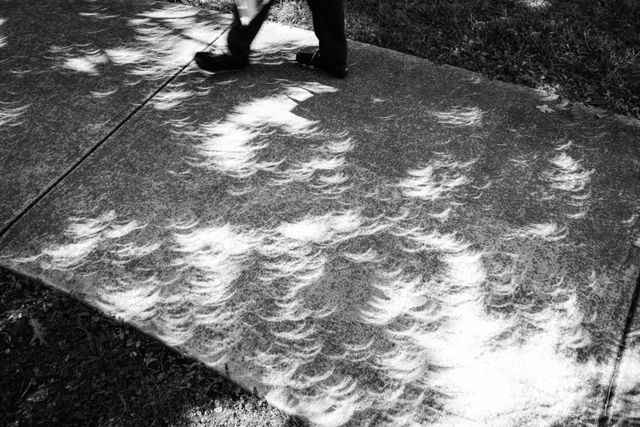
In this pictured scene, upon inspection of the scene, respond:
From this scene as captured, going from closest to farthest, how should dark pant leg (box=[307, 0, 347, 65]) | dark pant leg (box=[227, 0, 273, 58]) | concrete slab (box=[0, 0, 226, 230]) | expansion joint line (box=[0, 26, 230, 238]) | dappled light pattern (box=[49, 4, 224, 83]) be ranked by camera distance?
1. expansion joint line (box=[0, 26, 230, 238])
2. concrete slab (box=[0, 0, 226, 230])
3. dark pant leg (box=[307, 0, 347, 65])
4. dark pant leg (box=[227, 0, 273, 58])
5. dappled light pattern (box=[49, 4, 224, 83])

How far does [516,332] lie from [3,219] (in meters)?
2.69

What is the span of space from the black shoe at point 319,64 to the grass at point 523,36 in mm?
569

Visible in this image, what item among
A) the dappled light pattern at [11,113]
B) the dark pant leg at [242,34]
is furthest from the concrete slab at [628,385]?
the dappled light pattern at [11,113]

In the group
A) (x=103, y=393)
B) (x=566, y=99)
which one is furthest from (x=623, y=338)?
(x=103, y=393)

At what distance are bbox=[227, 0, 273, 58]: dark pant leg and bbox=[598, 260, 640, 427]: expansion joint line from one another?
2.67m

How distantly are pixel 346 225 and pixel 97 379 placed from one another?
1.36 m

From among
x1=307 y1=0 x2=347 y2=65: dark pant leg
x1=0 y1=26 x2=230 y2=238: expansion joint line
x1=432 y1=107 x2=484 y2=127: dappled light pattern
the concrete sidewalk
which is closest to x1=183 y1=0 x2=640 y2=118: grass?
the concrete sidewalk

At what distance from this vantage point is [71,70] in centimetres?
324

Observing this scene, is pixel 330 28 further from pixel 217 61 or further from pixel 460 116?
pixel 460 116

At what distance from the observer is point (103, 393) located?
71.5 inches

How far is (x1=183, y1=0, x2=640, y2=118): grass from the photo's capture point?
316 cm

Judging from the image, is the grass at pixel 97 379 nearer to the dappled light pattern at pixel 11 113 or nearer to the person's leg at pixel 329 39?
the dappled light pattern at pixel 11 113

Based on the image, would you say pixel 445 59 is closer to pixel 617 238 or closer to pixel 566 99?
pixel 566 99

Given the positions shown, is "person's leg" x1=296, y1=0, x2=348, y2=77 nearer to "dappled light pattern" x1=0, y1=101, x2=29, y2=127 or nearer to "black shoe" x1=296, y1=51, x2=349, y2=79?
"black shoe" x1=296, y1=51, x2=349, y2=79
